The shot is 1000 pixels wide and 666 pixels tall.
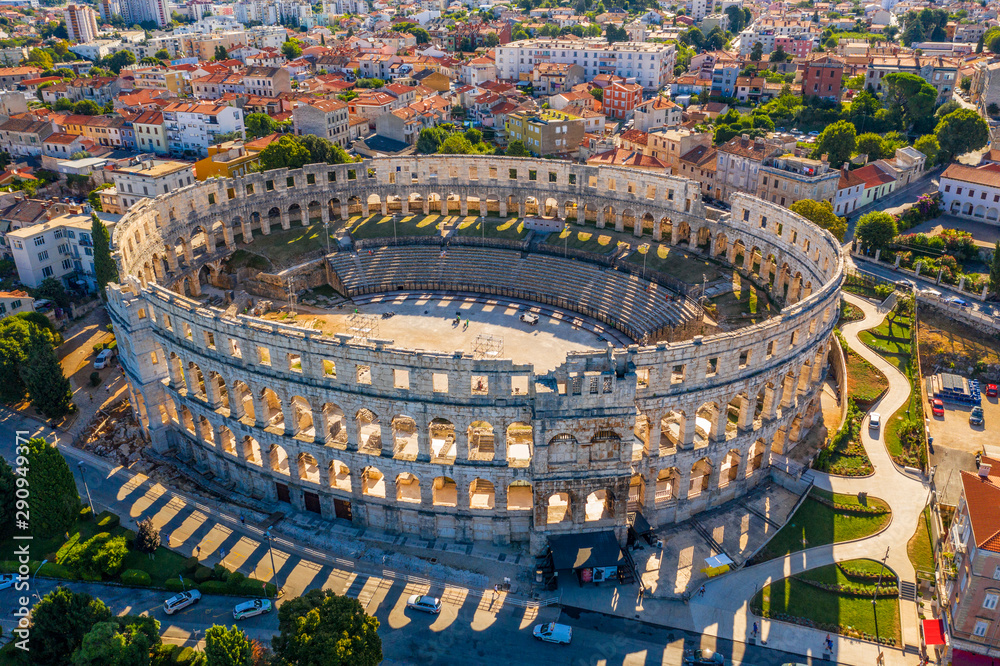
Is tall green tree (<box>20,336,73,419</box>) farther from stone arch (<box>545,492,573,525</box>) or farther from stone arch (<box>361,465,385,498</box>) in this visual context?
stone arch (<box>545,492,573,525</box>)

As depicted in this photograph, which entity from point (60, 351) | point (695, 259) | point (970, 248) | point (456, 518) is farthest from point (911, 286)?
point (60, 351)

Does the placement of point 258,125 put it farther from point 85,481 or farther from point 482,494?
point 482,494

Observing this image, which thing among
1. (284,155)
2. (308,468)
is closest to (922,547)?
(308,468)

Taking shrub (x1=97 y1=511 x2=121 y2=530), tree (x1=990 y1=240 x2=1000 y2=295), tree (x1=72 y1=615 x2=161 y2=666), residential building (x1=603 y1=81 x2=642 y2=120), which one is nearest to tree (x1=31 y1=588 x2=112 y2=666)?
tree (x1=72 y1=615 x2=161 y2=666)

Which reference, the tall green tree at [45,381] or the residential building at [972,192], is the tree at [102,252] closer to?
the tall green tree at [45,381]

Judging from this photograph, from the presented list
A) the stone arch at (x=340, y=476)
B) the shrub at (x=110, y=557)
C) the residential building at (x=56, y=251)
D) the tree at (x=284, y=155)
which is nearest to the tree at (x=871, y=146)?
the tree at (x=284, y=155)
